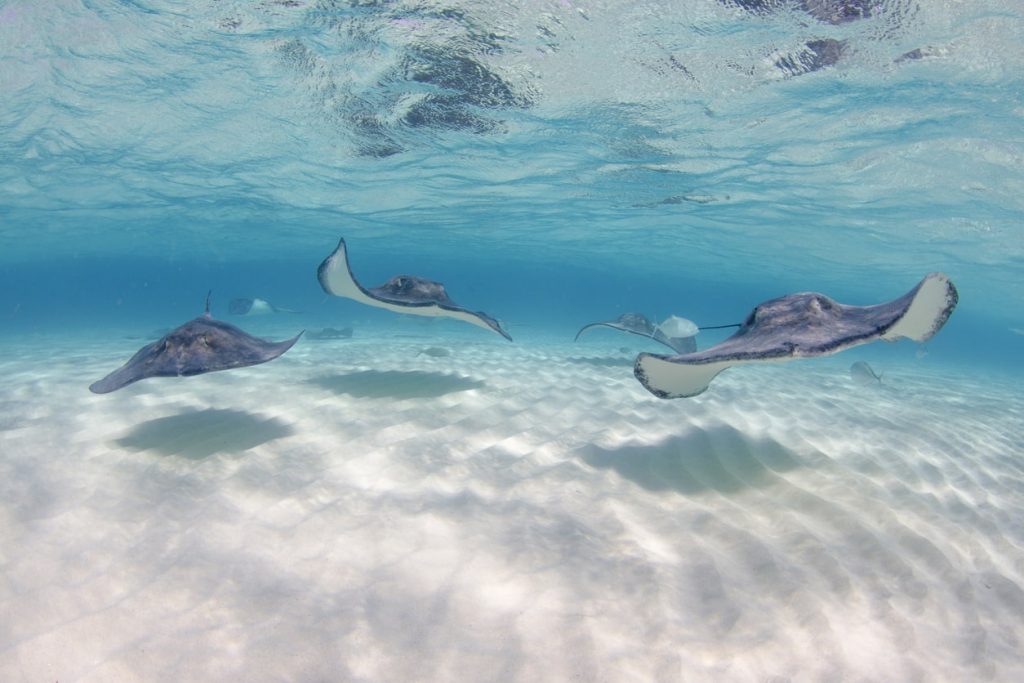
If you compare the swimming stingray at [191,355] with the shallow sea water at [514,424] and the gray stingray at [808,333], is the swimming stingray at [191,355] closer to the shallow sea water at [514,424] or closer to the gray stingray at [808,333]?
the shallow sea water at [514,424]

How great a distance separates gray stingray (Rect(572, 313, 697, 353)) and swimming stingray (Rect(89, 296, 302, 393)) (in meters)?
6.85

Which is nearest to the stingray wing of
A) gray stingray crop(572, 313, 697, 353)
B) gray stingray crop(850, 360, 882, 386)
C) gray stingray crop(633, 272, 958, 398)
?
gray stingray crop(633, 272, 958, 398)

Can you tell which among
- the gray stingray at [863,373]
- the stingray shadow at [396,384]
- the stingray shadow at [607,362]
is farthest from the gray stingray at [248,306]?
the gray stingray at [863,373]

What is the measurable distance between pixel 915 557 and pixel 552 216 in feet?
88.5

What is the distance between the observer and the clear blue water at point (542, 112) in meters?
9.55

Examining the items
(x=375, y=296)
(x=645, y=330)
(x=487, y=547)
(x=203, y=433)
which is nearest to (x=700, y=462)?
(x=487, y=547)

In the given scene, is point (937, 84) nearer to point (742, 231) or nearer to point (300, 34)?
point (300, 34)

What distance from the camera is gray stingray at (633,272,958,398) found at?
11.8ft

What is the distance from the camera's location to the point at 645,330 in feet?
37.1

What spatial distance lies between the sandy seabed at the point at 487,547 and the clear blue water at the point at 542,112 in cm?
789

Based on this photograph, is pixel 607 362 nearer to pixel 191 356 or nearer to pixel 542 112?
pixel 542 112

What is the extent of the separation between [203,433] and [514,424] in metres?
3.56

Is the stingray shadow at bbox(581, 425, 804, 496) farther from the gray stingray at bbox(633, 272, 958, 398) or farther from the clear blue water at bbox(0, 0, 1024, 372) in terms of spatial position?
the clear blue water at bbox(0, 0, 1024, 372)

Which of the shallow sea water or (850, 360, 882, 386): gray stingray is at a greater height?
the shallow sea water
